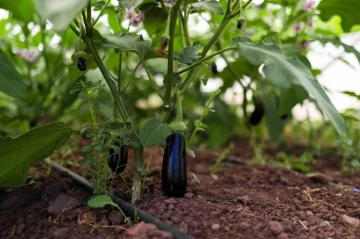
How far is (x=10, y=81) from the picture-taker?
1308 mm

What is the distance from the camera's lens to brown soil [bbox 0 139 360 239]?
1.10 meters

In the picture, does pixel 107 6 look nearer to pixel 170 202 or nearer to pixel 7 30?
pixel 170 202

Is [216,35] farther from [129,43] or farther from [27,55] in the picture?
[27,55]

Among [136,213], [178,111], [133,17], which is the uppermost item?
[133,17]

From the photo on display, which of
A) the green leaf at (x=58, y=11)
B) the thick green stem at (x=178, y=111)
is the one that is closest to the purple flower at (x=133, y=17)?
the thick green stem at (x=178, y=111)

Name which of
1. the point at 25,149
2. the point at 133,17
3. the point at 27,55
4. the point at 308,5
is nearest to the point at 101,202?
the point at 25,149

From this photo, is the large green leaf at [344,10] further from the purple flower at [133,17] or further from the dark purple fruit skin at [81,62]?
the dark purple fruit skin at [81,62]

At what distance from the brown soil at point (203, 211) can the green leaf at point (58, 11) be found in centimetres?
45

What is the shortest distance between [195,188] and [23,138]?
0.51m

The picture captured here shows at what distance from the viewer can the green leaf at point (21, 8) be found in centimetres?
163

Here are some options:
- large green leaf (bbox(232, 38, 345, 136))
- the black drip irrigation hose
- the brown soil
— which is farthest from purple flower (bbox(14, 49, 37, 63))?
large green leaf (bbox(232, 38, 345, 136))

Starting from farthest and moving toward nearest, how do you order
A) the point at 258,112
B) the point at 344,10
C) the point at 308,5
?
the point at 258,112 < the point at 308,5 < the point at 344,10

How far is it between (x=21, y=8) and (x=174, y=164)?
843 millimetres

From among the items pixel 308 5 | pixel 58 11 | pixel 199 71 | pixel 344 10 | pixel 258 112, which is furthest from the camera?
pixel 199 71
